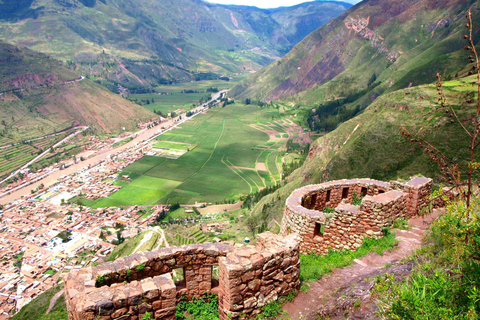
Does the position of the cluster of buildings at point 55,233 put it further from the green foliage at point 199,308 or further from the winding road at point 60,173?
the green foliage at point 199,308

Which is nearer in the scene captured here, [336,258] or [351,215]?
[336,258]

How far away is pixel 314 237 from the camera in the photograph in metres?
17.2

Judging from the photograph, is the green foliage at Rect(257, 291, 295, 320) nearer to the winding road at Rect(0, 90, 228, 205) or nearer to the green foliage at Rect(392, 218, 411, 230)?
the green foliage at Rect(392, 218, 411, 230)

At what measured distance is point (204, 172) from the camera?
143 metres

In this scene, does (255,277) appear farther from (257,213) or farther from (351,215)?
(257,213)

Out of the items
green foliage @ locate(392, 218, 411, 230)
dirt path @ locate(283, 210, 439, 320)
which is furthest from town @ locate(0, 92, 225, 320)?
green foliage @ locate(392, 218, 411, 230)

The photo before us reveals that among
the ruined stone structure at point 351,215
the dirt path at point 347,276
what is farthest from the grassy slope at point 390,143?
the dirt path at point 347,276

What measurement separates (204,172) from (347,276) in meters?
132

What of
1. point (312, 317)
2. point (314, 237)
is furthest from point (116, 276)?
point (314, 237)

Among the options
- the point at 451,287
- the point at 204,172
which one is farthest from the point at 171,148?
the point at 451,287

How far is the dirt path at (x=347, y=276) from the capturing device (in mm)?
11578

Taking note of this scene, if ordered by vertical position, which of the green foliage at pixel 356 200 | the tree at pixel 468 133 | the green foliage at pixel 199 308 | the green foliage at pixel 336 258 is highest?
the tree at pixel 468 133

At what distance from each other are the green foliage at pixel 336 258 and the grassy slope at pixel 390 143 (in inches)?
1523

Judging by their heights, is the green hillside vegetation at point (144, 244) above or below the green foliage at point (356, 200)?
below
